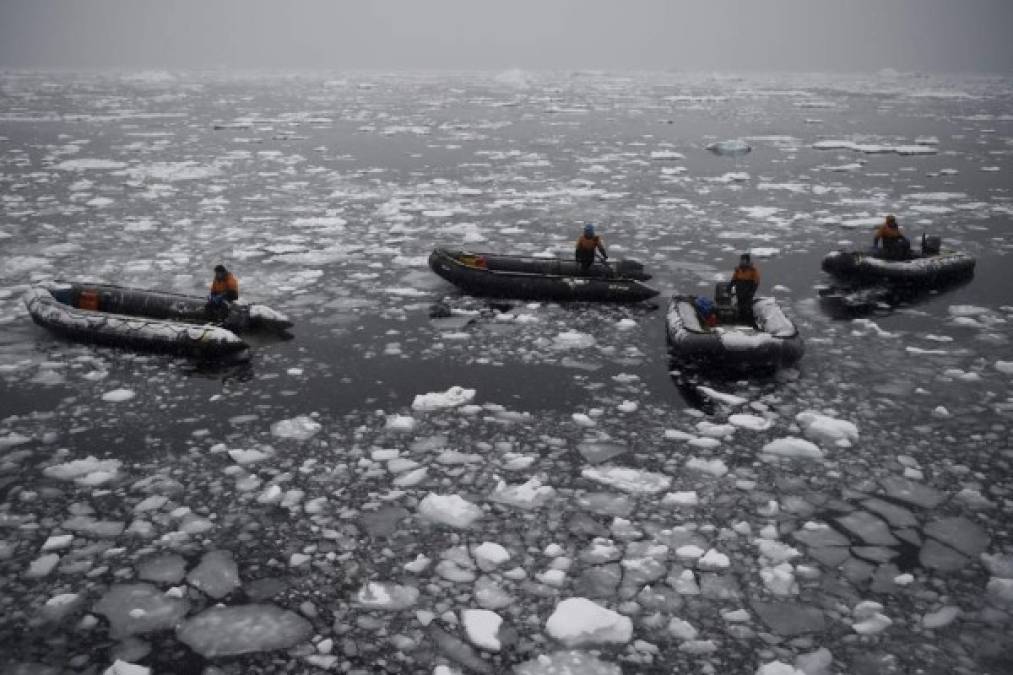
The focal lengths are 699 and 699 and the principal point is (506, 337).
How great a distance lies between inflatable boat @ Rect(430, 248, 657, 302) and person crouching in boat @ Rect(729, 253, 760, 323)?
3.98 ft

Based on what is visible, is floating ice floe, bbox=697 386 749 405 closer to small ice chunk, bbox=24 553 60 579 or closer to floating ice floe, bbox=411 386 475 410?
floating ice floe, bbox=411 386 475 410

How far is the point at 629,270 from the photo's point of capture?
1010cm

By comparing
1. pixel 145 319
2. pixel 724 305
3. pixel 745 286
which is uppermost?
pixel 745 286

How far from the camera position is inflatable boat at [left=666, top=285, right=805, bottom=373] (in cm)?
715

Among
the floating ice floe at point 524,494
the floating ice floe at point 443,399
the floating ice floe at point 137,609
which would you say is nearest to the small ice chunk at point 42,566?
the floating ice floe at point 137,609

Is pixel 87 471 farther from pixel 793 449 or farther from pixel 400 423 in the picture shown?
pixel 793 449

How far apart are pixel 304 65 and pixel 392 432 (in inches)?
6352

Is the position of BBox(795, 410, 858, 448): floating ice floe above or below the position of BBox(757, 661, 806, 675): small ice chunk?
above

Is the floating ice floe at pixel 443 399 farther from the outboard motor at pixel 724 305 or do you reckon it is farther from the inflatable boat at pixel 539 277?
the outboard motor at pixel 724 305

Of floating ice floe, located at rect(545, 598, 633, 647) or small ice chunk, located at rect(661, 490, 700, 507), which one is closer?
floating ice floe, located at rect(545, 598, 633, 647)

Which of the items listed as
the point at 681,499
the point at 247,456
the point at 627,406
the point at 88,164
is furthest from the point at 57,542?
the point at 88,164

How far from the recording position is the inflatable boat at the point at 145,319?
749 centimetres

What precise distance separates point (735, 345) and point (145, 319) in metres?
6.40

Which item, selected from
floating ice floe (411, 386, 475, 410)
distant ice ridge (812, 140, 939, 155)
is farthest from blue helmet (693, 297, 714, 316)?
distant ice ridge (812, 140, 939, 155)
